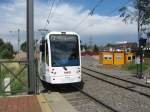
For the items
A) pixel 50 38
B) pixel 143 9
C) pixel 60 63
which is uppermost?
pixel 143 9

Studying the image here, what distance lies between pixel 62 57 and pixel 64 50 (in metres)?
0.38

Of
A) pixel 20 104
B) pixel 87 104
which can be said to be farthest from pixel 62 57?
pixel 20 104

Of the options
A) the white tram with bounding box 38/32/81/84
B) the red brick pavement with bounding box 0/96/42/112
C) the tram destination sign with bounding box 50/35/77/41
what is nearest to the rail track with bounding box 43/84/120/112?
the white tram with bounding box 38/32/81/84

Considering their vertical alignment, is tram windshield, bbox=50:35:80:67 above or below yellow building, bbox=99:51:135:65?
above

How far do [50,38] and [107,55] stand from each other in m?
30.7

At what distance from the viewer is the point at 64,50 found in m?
21.1

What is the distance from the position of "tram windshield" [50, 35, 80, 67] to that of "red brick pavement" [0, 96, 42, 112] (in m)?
5.07

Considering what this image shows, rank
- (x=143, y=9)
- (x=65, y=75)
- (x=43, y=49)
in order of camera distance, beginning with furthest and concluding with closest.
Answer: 1. (x=143, y=9)
2. (x=43, y=49)
3. (x=65, y=75)

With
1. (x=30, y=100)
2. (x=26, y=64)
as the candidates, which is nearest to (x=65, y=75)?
(x=26, y=64)

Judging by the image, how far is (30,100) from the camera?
596 inches

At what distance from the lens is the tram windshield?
2095 centimetres

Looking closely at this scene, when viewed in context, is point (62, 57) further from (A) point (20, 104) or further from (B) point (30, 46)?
(A) point (20, 104)

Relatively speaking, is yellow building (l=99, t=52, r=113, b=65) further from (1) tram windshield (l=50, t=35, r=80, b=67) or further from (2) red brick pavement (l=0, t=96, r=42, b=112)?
(2) red brick pavement (l=0, t=96, r=42, b=112)

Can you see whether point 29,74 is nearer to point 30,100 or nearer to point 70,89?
point 30,100
